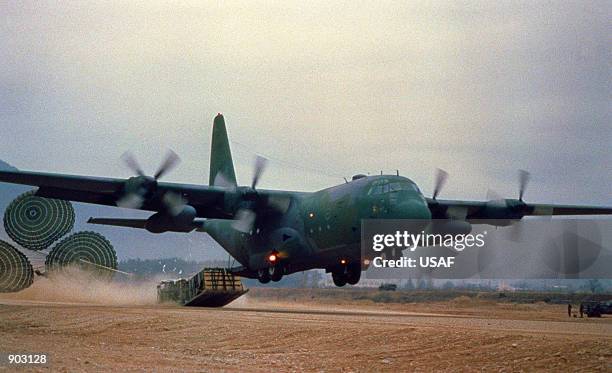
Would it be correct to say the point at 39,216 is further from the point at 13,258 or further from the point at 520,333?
the point at 520,333

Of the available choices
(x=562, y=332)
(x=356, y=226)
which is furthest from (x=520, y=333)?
(x=356, y=226)

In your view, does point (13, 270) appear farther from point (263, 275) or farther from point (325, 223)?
point (325, 223)

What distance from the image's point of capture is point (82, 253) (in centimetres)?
4788

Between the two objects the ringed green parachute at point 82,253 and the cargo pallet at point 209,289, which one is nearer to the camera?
the cargo pallet at point 209,289

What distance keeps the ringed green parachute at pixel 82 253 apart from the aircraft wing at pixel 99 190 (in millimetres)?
9020

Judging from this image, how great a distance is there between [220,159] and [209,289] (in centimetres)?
1092

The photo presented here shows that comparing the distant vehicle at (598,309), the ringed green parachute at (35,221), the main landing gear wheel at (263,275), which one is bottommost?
the distant vehicle at (598,309)

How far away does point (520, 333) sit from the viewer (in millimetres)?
20422

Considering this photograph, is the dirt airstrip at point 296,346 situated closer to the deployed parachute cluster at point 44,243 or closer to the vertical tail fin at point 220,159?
the deployed parachute cluster at point 44,243

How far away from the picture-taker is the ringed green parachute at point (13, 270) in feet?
147

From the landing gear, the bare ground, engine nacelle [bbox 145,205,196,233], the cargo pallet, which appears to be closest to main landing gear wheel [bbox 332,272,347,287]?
the landing gear

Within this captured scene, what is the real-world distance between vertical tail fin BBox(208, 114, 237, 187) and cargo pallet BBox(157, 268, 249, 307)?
24.4ft

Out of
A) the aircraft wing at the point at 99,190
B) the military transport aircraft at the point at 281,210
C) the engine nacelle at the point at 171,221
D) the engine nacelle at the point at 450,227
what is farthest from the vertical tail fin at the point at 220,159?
the engine nacelle at the point at 450,227

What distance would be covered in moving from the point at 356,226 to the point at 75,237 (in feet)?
68.1
